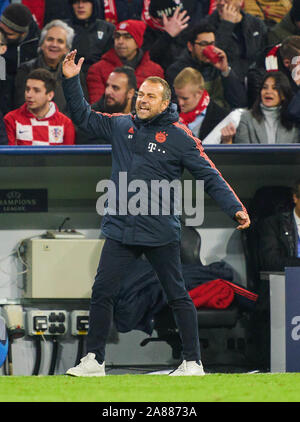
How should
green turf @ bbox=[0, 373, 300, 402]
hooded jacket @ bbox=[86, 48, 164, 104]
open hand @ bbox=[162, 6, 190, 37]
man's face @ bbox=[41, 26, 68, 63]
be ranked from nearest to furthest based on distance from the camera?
green turf @ bbox=[0, 373, 300, 402], man's face @ bbox=[41, 26, 68, 63], hooded jacket @ bbox=[86, 48, 164, 104], open hand @ bbox=[162, 6, 190, 37]

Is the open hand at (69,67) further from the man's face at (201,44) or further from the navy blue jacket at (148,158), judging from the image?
the man's face at (201,44)

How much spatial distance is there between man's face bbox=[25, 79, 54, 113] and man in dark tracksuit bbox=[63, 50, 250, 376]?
1.78m

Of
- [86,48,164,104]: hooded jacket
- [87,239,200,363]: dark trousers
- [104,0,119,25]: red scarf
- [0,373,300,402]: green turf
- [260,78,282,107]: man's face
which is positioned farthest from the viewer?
[104,0,119,25]: red scarf

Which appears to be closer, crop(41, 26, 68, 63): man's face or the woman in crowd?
the woman in crowd

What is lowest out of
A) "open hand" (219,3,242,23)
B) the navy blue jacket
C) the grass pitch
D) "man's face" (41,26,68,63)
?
the grass pitch

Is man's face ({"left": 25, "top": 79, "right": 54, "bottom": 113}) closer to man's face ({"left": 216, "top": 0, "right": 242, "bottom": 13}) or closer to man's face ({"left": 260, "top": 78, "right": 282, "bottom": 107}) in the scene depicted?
man's face ({"left": 260, "top": 78, "right": 282, "bottom": 107})

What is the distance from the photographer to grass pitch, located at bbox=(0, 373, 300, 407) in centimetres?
484

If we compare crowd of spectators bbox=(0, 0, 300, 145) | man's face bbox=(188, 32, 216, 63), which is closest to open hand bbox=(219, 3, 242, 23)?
crowd of spectators bbox=(0, 0, 300, 145)

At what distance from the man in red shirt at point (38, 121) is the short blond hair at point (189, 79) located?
963 mm

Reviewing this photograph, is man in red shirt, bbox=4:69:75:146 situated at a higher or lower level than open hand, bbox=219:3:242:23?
lower

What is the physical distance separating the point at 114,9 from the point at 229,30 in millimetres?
1226

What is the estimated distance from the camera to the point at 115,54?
8594 millimetres

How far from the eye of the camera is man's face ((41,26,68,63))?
27.1 feet

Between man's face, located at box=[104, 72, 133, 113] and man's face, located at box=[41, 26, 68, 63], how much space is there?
674mm
